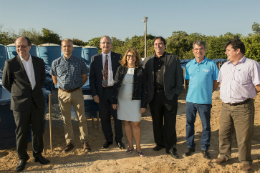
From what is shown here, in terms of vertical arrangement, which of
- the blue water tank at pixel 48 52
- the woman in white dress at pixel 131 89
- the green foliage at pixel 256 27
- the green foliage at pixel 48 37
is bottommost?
the woman in white dress at pixel 131 89

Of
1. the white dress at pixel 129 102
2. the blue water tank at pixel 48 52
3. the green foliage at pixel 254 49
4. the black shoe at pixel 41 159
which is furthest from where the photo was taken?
the green foliage at pixel 254 49

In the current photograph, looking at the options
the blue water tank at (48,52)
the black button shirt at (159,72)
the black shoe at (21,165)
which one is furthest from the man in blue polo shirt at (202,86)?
the blue water tank at (48,52)

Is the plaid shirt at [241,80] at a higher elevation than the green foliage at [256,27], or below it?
below

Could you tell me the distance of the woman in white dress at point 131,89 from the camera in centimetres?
357

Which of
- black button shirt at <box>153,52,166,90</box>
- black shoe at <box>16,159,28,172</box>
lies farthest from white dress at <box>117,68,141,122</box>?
black shoe at <box>16,159,28,172</box>

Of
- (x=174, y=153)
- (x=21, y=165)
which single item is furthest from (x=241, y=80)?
(x=21, y=165)

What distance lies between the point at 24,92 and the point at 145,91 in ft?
6.52

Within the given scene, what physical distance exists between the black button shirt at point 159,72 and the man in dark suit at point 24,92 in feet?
6.62

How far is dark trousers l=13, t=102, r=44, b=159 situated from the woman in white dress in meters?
1.35

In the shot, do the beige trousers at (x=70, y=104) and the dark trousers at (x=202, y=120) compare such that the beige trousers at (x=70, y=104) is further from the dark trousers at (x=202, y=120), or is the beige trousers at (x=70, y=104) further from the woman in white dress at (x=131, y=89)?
the dark trousers at (x=202, y=120)

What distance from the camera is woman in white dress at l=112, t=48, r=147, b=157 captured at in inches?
140

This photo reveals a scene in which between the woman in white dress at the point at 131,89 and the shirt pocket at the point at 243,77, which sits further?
the woman in white dress at the point at 131,89

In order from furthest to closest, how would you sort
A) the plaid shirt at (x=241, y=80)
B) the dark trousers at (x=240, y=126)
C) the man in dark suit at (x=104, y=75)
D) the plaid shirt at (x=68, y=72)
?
the man in dark suit at (x=104, y=75)
the plaid shirt at (x=68, y=72)
the dark trousers at (x=240, y=126)
the plaid shirt at (x=241, y=80)

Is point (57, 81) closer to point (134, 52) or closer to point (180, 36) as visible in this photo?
point (134, 52)
